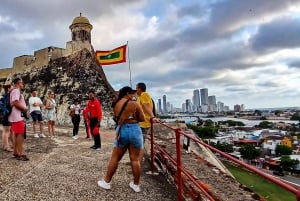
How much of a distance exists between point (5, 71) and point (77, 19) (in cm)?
906

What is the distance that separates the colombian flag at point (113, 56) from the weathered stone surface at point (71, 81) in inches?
148

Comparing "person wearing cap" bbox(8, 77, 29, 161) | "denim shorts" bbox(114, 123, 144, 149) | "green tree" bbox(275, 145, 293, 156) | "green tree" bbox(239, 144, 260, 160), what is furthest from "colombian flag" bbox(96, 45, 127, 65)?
"green tree" bbox(275, 145, 293, 156)

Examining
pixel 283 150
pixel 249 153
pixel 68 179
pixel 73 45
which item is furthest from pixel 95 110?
pixel 283 150

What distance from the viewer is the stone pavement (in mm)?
4500

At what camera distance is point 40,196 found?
4.40m

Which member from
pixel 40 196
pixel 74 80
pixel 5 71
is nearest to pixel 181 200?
pixel 40 196

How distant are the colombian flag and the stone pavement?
7.07 meters

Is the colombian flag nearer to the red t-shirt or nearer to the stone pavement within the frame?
the red t-shirt

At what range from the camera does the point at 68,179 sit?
5.35m

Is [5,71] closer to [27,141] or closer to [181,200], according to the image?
[27,141]

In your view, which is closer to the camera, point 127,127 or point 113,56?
point 127,127

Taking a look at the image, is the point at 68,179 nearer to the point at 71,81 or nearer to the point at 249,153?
the point at 71,81

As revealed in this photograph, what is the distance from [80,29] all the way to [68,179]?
1755 cm

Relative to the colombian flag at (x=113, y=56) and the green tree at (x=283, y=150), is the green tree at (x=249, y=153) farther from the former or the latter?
the colombian flag at (x=113, y=56)
